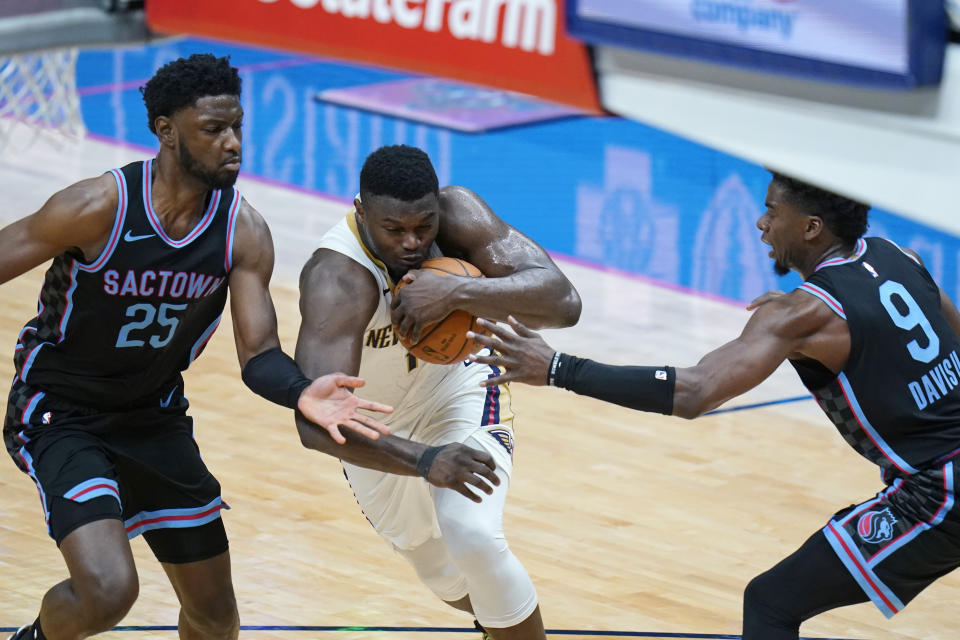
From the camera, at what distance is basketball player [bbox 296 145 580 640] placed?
414 cm

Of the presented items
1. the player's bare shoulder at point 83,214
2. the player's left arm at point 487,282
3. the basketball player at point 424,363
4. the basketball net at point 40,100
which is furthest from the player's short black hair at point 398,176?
the basketball net at point 40,100

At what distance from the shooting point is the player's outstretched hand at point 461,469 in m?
3.83

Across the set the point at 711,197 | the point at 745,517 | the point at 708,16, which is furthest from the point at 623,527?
the point at 711,197

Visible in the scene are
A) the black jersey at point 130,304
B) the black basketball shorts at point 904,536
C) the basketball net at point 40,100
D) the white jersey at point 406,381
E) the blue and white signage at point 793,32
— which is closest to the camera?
the blue and white signage at point 793,32

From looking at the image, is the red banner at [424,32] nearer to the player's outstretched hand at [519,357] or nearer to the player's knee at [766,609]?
the player's outstretched hand at [519,357]

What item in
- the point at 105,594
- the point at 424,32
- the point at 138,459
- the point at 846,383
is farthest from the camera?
the point at 138,459

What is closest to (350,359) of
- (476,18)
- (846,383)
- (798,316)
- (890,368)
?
(798,316)

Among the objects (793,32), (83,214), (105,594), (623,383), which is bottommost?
(105,594)

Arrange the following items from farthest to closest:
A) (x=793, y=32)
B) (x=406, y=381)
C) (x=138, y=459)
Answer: (x=406, y=381) < (x=138, y=459) < (x=793, y=32)

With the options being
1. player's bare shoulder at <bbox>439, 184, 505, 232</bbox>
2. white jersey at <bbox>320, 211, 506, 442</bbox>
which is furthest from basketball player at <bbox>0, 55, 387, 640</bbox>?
player's bare shoulder at <bbox>439, 184, 505, 232</bbox>

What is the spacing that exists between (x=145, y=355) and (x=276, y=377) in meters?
0.46

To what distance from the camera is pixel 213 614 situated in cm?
434

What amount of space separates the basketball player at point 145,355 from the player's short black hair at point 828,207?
4.35 ft

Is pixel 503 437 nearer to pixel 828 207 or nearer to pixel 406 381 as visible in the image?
pixel 406 381
